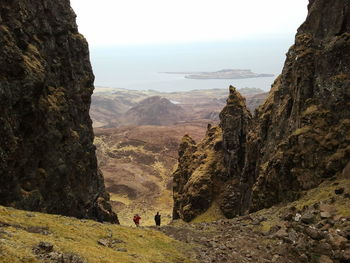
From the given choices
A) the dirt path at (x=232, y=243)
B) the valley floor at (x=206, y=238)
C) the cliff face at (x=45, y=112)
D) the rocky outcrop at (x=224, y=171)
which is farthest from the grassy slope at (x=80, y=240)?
the rocky outcrop at (x=224, y=171)

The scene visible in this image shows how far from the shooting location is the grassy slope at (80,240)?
782 inches

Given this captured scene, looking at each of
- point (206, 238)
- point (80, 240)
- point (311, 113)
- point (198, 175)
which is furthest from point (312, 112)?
point (198, 175)

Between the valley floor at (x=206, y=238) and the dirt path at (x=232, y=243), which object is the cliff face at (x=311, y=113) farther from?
the dirt path at (x=232, y=243)

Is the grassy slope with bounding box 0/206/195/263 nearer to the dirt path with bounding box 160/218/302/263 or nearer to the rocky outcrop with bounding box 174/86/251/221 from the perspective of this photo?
the dirt path with bounding box 160/218/302/263

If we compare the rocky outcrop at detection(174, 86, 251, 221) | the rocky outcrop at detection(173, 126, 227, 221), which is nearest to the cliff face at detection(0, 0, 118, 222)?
the rocky outcrop at detection(173, 126, 227, 221)

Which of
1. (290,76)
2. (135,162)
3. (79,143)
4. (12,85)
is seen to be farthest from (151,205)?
(12,85)

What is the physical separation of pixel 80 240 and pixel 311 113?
94.0ft

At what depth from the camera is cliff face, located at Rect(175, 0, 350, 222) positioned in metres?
38.3

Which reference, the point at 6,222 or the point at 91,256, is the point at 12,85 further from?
the point at 91,256

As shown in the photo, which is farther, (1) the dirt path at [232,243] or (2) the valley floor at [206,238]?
(1) the dirt path at [232,243]

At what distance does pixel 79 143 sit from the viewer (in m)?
51.8

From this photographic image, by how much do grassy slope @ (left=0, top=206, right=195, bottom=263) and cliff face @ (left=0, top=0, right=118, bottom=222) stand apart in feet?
30.0

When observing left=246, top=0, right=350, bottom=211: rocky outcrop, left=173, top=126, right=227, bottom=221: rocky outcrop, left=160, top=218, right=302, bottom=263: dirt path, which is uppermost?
left=246, top=0, right=350, bottom=211: rocky outcrop

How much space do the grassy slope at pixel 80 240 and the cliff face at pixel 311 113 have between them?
16.5 meters
